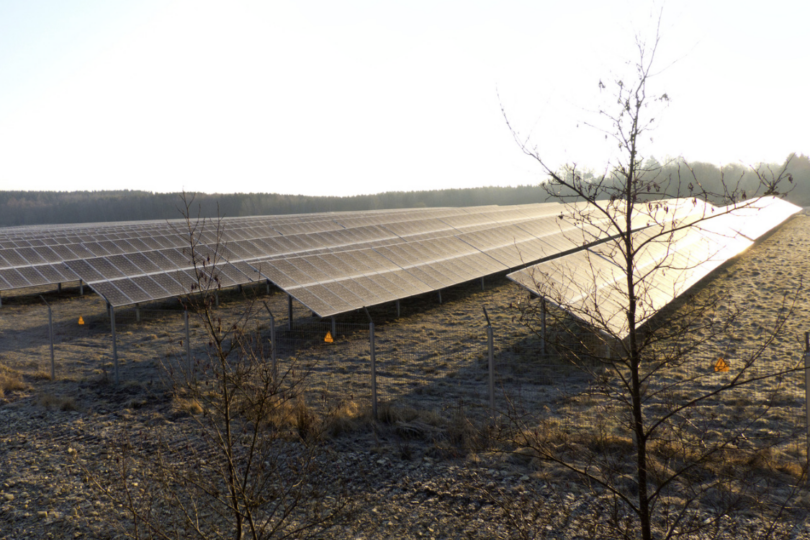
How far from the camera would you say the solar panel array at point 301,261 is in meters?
17.8

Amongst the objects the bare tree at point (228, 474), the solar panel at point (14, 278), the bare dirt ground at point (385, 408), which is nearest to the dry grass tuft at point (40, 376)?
the bare dirt ground at point (385, 408)

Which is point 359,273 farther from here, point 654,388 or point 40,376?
point 654,388

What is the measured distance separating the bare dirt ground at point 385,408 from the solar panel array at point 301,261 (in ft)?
3.97

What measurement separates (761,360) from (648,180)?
10.9m

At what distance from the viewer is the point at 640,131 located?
3.75 meters

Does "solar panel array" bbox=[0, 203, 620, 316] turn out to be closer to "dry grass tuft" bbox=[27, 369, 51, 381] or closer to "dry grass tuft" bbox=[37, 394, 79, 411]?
"dry grass tuft" bbox=[37, 394, 79, 411]

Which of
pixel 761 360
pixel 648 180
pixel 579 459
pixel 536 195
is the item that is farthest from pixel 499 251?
pixel 536 195

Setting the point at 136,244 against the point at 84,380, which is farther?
the point at 136,244

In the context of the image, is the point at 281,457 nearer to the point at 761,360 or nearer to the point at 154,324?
the point at 761,360

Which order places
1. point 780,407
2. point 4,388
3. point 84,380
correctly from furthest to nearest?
point 84,380, point 4,388, point 780,407

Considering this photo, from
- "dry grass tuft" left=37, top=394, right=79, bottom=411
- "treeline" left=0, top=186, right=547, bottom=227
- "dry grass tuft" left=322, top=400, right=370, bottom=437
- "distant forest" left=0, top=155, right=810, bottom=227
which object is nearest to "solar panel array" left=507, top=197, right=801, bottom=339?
"dry grass tuft" left=322, top=400, right=370, bottom=437

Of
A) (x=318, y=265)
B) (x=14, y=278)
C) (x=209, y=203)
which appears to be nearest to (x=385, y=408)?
(x=318, y=265)

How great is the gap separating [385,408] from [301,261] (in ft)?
34.6

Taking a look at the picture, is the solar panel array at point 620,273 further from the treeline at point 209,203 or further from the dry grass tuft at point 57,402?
the treeline at point 209,203
